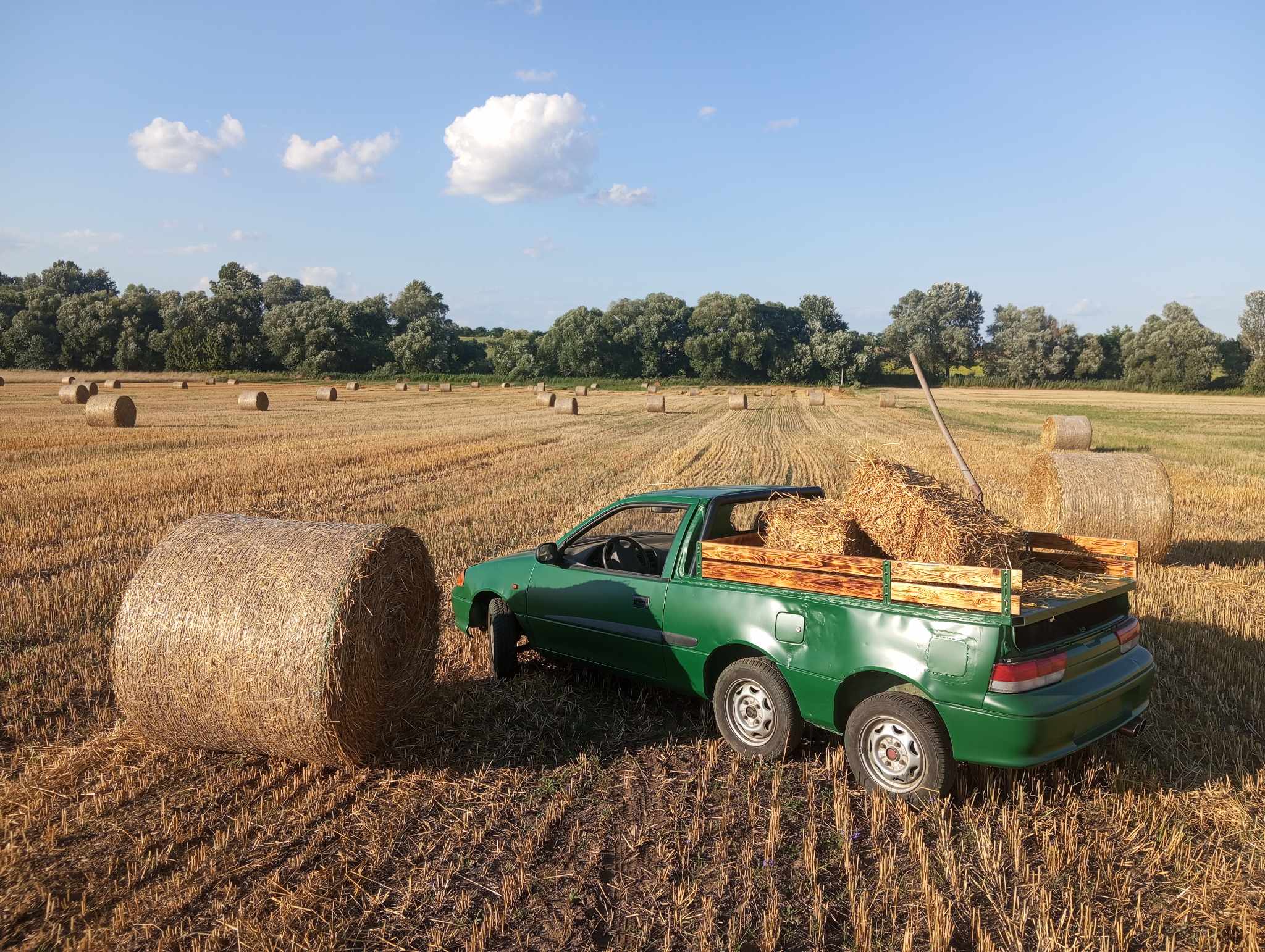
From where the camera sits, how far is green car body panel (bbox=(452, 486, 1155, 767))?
159 inches

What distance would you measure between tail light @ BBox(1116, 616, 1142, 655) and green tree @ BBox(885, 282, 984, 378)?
8375 cm

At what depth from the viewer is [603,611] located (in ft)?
19.0

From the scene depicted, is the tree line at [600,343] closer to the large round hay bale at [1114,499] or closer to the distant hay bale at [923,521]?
the large round hay bale at [1114,499]

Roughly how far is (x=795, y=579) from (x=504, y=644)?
248 cm

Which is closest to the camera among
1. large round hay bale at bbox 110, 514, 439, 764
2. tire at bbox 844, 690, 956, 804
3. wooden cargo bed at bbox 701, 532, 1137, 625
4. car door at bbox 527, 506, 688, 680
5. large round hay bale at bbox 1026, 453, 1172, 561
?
wooden cargo bed at bbox 701, 532, 1137, 625

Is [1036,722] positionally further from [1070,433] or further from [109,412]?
[109,412]

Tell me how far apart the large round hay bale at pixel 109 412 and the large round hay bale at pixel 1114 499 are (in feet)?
83.2

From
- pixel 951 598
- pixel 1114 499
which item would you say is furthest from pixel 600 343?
pixel 951 598

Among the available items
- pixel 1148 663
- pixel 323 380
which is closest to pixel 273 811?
pixel 1148 663

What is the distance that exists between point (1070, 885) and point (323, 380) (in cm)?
6681

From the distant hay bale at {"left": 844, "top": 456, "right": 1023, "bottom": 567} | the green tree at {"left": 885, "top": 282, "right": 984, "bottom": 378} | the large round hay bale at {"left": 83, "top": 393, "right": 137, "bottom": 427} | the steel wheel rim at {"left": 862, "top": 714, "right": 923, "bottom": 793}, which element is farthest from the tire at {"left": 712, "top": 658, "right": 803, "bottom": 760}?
the green tree at {"left": 885, "top": 282, "right": 984, "bottom": 378}

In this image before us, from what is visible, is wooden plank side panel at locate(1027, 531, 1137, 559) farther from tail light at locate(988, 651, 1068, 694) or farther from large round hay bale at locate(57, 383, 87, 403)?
large round hay bale at locate(57, 383, 87, 403)

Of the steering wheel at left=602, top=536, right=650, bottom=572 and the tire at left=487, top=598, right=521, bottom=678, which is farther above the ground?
the steering wheel at left=602, top=536, right=650, bottom=572

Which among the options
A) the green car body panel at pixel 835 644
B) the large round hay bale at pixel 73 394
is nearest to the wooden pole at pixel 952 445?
the green car body panel at pixel 835 644
